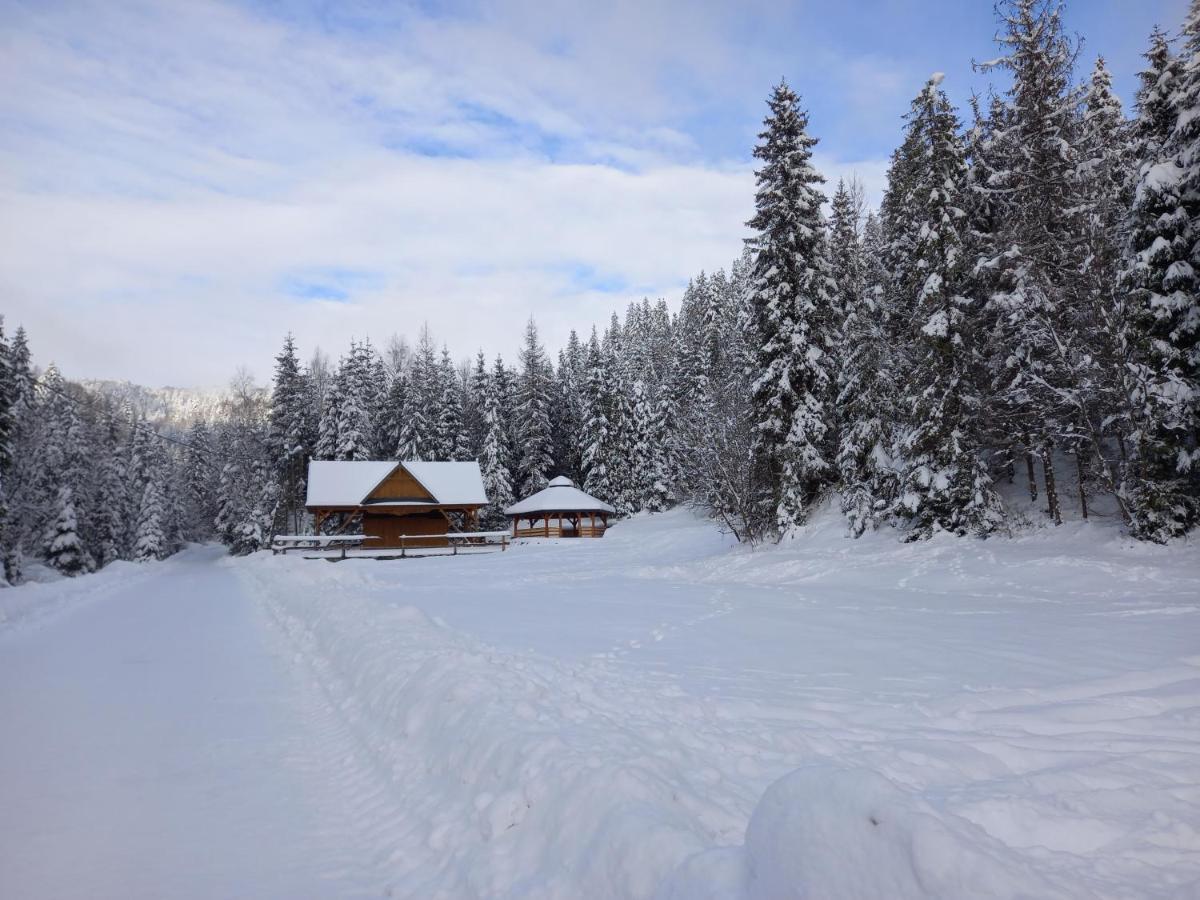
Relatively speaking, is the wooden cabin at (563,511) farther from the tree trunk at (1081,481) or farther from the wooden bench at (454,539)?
the tree trunk at (1081,481)

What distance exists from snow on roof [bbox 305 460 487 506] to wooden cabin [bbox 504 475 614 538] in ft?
20.0

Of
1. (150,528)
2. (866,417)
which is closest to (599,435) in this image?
(866,417)

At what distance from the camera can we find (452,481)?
140ft

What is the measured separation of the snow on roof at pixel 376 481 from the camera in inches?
1547

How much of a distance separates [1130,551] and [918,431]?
6.64 m

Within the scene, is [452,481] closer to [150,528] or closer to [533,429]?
[533,429]

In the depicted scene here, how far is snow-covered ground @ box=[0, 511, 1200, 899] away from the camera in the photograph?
3131 millimetres

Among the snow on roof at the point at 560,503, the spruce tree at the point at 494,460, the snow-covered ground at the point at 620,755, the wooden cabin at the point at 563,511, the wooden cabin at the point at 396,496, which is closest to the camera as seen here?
the snow-covered ground at the point at 620,755

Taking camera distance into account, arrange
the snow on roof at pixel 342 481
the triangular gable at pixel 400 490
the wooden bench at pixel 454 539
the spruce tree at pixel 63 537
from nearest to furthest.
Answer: the wooden bench at pixel 454 539
the snow on roof at pixel 342 481
the triangular gable at pixel 400 490
the spruce tree at pixel 63 537

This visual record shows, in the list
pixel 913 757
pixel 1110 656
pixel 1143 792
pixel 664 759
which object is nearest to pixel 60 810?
pixel 664 759

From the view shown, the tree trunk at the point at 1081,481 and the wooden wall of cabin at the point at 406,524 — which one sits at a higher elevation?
the tree trunk at the point at 1081,481

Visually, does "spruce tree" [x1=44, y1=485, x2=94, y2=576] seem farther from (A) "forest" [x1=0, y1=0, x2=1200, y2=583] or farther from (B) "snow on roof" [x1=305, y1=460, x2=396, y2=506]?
(B) "snow on roof" [x1=305, y1=460, x2=396, y2=506]

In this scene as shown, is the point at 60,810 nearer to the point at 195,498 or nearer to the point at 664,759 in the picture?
the point at 664,759

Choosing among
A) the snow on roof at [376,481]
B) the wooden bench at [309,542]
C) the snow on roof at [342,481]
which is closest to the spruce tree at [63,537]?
the snow on roof at [376,481]
